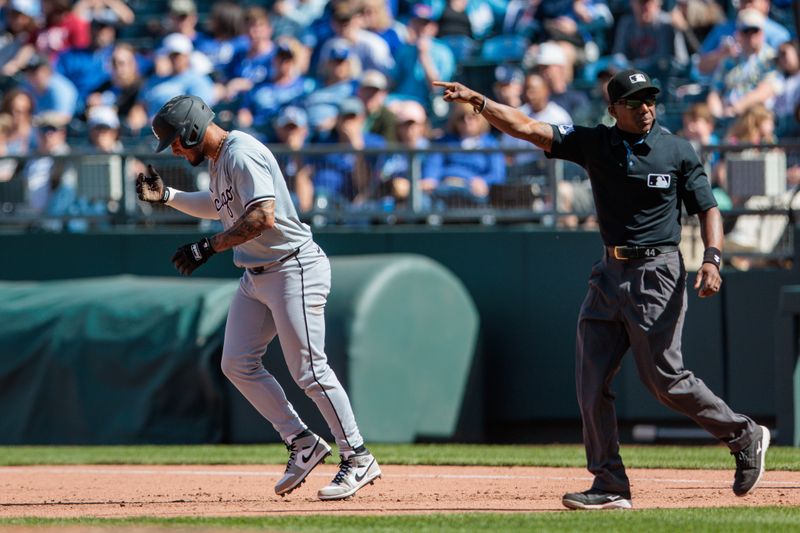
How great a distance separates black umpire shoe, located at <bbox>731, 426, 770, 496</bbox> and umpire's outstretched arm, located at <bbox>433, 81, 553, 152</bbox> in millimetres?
1736

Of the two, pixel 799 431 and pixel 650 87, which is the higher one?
pixel 650 87

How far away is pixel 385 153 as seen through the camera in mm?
12484

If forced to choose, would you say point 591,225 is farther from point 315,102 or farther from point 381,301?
point 315,102

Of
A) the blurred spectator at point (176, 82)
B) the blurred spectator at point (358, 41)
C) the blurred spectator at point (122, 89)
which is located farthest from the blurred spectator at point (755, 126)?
the blurred spectator at point (122, 89)

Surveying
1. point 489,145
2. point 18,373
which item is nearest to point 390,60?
point 489,145

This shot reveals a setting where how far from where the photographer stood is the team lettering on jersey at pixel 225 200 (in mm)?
7149

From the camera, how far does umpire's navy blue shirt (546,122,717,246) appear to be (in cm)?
673

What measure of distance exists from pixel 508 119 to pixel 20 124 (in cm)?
1000

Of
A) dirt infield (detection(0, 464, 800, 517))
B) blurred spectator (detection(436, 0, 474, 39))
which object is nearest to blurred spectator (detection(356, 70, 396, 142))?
blurred spectator (detection(436, 0, 474, 39))

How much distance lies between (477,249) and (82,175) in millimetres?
3760

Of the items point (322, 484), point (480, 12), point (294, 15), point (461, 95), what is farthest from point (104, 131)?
point (461, 95)

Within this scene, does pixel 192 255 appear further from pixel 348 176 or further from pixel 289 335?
pixel 348 176

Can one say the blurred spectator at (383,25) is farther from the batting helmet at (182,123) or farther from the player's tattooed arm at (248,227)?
the player's tattooed arm at (248,227)

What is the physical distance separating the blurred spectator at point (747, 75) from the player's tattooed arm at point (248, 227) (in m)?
7.04
